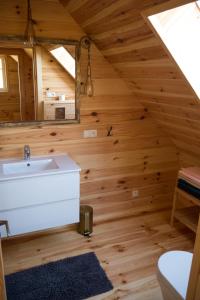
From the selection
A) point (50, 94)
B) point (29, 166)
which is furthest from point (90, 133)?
point (29, 166)

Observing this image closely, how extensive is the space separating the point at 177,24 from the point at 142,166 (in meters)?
1.72

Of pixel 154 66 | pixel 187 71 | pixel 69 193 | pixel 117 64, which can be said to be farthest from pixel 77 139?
pixel 187 71

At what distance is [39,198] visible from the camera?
2.06 metres

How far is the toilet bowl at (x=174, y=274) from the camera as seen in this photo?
1483 millimetres

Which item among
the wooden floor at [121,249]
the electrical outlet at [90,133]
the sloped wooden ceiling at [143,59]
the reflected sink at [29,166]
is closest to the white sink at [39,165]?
the reflected sink at [29,166]

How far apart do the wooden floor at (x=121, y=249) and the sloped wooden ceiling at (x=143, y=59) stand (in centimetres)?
94

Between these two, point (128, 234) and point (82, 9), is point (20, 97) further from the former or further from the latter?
point (128, 234)

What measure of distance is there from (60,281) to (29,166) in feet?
3.22

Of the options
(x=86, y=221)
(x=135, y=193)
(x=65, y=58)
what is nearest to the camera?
(x=65, y=58)

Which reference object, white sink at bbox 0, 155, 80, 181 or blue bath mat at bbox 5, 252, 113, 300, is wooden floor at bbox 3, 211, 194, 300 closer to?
blue bath mat at bbox 5, 252, 113, 300

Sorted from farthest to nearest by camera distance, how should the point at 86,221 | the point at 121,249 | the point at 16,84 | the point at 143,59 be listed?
1. the point at 86,221
2. the point at 121,249
3. the point at 16,84
4. the point at 143,59

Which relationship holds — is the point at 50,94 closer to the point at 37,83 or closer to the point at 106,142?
the point at 37,83

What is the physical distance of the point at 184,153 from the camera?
298 centimetres

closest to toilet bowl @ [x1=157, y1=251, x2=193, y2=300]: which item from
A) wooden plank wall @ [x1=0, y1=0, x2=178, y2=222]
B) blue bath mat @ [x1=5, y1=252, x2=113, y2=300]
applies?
blue bath mat @ [x1=5, y1=252, x2=113, y2=300]
